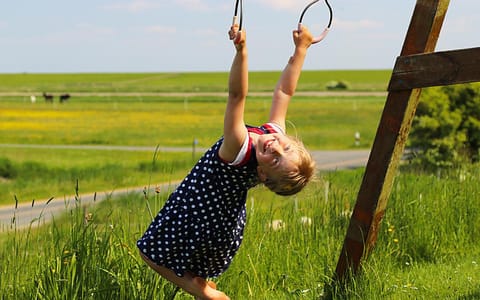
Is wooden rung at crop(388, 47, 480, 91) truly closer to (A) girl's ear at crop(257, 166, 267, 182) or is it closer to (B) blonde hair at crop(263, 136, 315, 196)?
(B) blonde hair at crop(263, 136, 315, 196)

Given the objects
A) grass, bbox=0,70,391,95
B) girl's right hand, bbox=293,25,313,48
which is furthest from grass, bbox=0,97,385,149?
grass, bbox=0,70,391,95

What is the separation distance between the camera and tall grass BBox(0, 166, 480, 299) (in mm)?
4746

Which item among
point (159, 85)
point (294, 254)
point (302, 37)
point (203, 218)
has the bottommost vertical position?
point (159, 85)

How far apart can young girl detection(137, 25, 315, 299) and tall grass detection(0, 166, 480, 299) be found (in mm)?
322

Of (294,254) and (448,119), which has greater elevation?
(294,254)

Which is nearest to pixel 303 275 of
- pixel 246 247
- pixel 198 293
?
pixel 246 247

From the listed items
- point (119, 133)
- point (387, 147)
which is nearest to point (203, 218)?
point (387, 147)

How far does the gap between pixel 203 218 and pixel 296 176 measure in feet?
1.56

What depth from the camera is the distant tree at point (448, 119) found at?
2164 centimetres

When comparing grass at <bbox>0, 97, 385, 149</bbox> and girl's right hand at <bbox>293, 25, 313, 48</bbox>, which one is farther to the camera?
grass at <bbox>0, 97, 385, 149</bbox>

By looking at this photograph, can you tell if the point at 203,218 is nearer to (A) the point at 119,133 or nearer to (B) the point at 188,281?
(B) the point at 188,281

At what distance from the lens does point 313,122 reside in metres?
60.5

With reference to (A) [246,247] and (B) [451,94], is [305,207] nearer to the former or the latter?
(A) [246,247]

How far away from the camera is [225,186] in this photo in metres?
3.78
